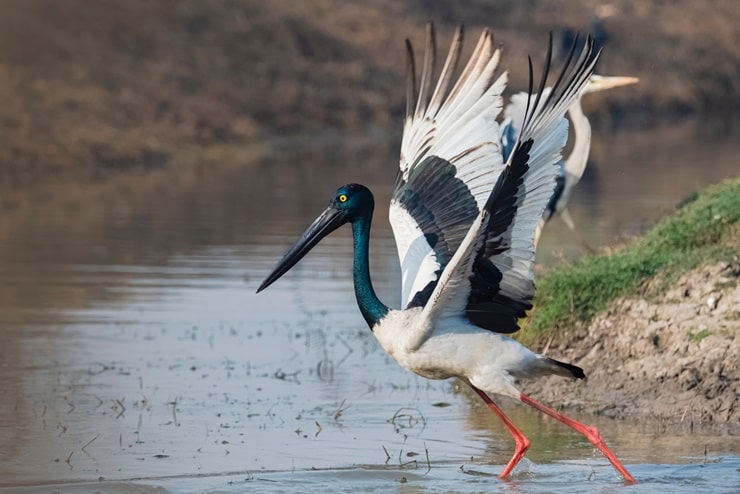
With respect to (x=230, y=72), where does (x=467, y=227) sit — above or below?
below

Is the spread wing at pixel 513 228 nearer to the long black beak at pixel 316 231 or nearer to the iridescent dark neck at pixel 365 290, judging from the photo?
the iridescent dark neck at pixel 365 290

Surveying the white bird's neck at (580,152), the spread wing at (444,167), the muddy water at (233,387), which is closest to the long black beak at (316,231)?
the spread wing at (444,167)

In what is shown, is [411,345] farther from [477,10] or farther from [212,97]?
[477,10]

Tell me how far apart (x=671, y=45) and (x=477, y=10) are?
520 cm

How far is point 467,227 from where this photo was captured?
696 cm

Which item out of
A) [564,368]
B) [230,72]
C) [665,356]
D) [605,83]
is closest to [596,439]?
[564,368]

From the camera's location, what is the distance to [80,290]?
11664 millimetres

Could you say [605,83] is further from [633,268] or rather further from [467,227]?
[467,227]

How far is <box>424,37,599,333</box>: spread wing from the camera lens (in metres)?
5.90

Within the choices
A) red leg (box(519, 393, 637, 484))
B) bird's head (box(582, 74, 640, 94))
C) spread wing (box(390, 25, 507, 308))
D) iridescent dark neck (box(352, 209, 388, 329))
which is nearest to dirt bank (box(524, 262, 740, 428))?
red leg (box(519, 393, 637, 484))

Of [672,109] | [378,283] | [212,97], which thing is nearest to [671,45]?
[672,109]

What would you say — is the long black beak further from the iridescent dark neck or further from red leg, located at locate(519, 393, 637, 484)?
red leg, located at locate(519, 393, 637, 484)

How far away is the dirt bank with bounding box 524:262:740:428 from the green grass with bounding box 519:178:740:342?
4.2 inches

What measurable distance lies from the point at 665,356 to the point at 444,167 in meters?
1.74
